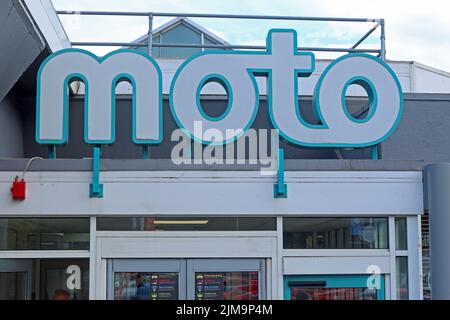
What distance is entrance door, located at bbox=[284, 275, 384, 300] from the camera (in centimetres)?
744

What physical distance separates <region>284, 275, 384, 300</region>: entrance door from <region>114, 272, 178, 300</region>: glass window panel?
1226 mm

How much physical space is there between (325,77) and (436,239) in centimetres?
221

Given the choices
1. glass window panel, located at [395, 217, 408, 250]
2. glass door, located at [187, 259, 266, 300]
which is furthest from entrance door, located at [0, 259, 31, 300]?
glass window panel, located at [395, 217, 408, 250]

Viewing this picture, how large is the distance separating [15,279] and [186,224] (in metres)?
1.88

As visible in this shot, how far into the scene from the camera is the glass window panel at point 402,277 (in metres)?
7.52

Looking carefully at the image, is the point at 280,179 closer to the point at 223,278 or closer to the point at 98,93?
the point at 223,278

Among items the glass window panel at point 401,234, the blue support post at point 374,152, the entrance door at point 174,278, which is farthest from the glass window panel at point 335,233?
the blue support post at point 374,152

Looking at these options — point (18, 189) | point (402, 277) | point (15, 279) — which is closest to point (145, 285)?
point (15, 279)

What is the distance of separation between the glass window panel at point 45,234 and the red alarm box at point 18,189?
0.29 m

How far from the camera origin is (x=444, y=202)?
7277 mm

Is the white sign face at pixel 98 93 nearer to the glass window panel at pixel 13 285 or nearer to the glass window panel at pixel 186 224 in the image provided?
the glass window panel at pixel 186 224
